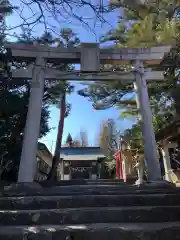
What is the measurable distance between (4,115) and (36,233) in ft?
20.7

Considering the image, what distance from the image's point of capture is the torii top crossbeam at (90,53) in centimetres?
646

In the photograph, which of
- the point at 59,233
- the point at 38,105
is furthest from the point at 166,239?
the point at 38,105

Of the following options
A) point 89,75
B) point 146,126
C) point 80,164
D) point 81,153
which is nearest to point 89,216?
point 146,126

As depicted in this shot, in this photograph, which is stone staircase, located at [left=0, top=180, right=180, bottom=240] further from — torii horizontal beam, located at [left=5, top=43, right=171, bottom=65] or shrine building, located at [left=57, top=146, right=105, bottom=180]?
shrine building, located at [left=57, top=146, right=105, bottom=180]

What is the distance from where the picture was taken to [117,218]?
3020mm

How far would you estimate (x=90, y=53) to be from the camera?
259 inches

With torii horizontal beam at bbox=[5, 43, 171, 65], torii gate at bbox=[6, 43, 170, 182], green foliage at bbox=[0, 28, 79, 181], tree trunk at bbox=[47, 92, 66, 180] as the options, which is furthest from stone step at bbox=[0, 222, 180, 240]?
tree trunk at bbox=[47, 92, 66, 180]

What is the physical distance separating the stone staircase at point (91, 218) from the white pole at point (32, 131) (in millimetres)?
1753

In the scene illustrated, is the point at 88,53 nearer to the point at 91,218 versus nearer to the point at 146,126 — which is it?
the point at 146,126

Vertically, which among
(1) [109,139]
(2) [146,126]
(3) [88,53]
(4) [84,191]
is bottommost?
(4) [84,191]

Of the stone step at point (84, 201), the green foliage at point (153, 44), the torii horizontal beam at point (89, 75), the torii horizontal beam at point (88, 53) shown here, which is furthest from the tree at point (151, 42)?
the stone step at point (84, 201)

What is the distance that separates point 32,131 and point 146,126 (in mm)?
2828

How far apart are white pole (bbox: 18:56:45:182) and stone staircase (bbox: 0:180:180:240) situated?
1.75 meters

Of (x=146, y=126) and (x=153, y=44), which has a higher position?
(x=153, y=44)
